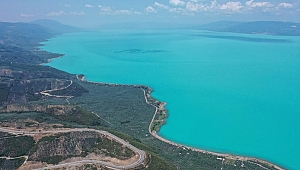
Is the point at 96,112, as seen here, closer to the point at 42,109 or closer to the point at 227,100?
the point at 42,109

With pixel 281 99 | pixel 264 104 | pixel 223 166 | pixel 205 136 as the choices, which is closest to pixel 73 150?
pixel 223 166

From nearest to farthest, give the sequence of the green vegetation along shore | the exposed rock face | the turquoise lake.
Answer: the green vegetation along shore → the turquoise lake → the exposed rock face

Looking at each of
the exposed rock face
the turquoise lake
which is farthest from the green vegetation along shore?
the turquoise lake

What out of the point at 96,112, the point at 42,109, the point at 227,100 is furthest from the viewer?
the point at 227,100

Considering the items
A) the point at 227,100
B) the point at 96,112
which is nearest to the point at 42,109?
the point at 96,112

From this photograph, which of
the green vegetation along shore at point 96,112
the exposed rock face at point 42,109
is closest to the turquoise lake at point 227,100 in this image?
the green vegetation along shore at point 96,112

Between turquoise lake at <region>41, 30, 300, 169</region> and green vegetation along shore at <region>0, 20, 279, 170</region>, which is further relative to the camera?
turquoise lake at <region>41, 30, 300, 169</region>

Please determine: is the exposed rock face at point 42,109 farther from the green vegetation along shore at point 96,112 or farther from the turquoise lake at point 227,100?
the turquoise lake at point 227,100

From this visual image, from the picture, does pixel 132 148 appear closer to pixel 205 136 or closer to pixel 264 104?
pixel 205 136

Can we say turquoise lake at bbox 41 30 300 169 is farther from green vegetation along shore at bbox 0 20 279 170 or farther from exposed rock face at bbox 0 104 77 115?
exposed rock face at bbox 0 104 77 115

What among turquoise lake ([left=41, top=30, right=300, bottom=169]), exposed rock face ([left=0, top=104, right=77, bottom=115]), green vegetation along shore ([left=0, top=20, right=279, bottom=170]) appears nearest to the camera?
green vegetation along shore ([left=0, top=20, right=279, bottom=170])

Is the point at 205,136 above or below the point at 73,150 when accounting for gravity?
below
